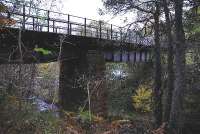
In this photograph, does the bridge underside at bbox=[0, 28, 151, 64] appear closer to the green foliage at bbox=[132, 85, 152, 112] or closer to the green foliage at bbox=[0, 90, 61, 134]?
the green foliage at bbox=[132, 85, 152, 112]

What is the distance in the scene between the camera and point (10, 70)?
367 inches

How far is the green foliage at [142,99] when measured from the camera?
45.5m

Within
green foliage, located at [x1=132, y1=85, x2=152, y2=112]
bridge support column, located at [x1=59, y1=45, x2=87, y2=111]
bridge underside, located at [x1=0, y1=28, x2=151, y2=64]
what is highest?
bridge underside, located at [x1=0, y1=28, x2=151, y2=64]

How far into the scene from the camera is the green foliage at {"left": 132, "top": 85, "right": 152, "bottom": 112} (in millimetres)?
45500

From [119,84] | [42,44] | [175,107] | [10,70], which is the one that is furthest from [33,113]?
[119,84]

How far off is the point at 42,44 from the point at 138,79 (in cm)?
2451

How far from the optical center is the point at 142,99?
4612 centimetres

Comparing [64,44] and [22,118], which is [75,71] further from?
[22,118]

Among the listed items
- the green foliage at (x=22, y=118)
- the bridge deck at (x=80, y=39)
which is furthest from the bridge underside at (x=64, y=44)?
the green foliage at (x=22, y=118)

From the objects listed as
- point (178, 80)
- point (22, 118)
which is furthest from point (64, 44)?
point (22, 118)

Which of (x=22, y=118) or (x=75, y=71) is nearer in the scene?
(x=22, y=118)

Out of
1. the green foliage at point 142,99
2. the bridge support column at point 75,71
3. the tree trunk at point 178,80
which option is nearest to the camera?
the tree trunk at point 178,80

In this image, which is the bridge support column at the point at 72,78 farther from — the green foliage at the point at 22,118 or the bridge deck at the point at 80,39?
the green foliage at the point at 22,118

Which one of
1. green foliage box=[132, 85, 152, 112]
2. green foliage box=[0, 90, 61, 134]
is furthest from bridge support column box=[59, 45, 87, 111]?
green foliage box=[0, 90, 61, 134]
